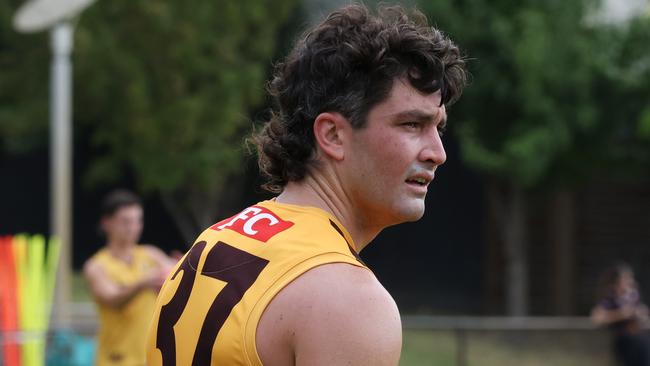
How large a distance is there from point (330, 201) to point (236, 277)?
0.30 meters

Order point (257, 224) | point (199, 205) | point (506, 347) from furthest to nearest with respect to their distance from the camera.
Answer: point (199, 205) → point (506, 347) → point (257, 224)

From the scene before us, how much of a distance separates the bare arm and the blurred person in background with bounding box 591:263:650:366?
17.3ft

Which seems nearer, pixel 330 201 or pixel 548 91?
pixel 330 201

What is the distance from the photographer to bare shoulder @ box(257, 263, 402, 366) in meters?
2.37

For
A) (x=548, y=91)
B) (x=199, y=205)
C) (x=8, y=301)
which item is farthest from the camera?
(x=199, y=205)

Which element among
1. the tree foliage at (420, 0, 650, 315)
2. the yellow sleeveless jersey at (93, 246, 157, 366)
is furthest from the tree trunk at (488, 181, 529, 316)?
the yellow sleeveless jersey at (93, 246, 157, 366)

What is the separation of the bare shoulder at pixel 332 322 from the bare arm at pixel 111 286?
209 inches

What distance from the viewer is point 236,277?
8.37ft

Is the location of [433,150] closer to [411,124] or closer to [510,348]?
[411,124]

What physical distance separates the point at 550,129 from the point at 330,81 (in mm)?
14604

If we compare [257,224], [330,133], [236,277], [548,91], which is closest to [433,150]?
[330,133]

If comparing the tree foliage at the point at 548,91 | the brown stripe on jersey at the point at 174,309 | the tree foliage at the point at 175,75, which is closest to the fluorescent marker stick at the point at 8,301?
the brown stripe on jersey at the point at 174,309

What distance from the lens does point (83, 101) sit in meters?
18.6

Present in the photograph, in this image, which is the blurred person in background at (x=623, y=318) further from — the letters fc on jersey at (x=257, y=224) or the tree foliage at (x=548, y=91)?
the letters fc on jersey at (x=257, y=224)
